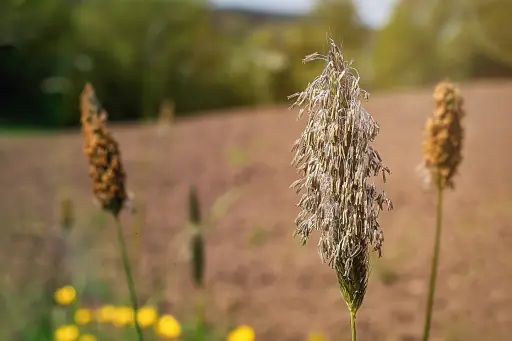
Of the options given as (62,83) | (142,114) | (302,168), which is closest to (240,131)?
(142,114)

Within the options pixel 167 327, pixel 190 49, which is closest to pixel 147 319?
pixel 167 327

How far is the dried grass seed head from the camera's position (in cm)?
29

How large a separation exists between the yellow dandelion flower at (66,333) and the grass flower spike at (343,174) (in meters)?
0.62

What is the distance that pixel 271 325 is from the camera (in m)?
1.19

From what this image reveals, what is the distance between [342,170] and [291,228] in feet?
4.04

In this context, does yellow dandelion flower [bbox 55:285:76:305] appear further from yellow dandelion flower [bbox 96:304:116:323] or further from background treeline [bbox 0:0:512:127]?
background treeline [bbox 0:0:512:127]

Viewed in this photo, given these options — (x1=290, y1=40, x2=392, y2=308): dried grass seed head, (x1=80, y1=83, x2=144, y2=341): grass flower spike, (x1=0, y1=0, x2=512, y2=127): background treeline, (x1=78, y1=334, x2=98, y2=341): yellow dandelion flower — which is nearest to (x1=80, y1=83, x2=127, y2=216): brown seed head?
(x1=80, y1=83, x2=144, y2=341): grass flower spike

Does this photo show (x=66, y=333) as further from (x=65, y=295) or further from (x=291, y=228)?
(x=291, y=228)

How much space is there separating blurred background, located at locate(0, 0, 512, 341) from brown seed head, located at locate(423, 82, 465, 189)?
52cm

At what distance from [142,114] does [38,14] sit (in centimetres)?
25

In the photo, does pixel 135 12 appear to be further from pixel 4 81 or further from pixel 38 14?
pixel 4 81

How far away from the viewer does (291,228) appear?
1512mm

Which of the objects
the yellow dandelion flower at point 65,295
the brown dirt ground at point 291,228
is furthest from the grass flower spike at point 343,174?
the brown dirt ground at point 291,228

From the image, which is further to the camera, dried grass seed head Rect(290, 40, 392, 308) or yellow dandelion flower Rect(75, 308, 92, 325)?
yellow dandelion flower Rect(75, 308, 92, 325)
